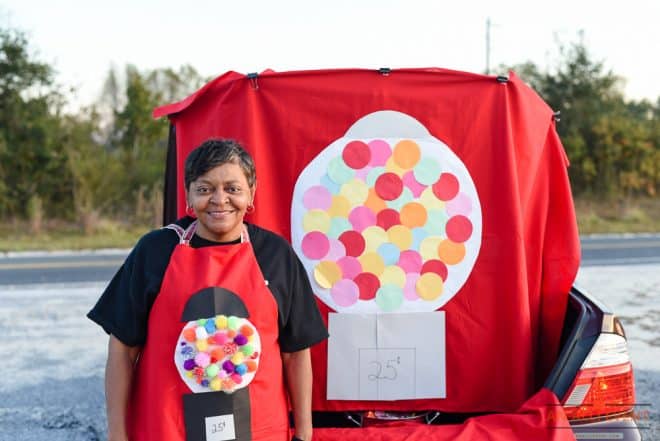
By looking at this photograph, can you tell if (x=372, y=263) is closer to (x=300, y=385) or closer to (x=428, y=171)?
(x=428, y=171)

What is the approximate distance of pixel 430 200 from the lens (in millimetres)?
2812

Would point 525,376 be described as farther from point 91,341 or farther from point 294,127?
point 91,341

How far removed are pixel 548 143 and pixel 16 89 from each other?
1937 centimetres

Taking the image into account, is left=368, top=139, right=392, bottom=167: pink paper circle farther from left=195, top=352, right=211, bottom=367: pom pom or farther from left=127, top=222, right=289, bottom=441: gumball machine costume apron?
left=195, top=352, right=211, bottom=367: pom pom

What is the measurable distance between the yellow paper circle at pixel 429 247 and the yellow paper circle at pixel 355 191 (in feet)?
1.05

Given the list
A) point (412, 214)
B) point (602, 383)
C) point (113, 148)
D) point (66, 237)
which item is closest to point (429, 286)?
point (412, 214)

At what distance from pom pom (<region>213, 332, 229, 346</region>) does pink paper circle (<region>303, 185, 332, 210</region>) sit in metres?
0.90

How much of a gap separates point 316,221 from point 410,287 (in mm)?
494

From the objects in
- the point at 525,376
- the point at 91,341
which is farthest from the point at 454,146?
the point at 91,341

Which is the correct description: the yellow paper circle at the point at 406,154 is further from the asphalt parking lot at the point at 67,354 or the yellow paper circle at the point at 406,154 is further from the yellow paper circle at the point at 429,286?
the asphalt parking lot at the point at 67,354

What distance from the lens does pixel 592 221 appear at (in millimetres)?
20266

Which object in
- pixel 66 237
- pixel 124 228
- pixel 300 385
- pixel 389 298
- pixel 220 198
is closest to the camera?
pixel 220 198

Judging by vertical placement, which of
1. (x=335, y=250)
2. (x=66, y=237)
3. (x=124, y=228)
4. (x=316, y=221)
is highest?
(x=316, y=221)

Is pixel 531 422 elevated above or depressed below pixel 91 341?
above
